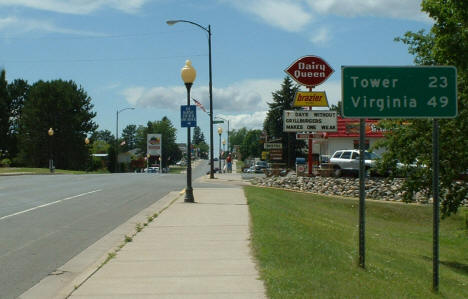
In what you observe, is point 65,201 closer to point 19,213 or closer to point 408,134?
point 19,213

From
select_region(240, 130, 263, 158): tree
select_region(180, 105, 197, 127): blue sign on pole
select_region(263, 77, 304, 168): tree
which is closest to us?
select_region(180, 105, 197, 127): blue sign on pole

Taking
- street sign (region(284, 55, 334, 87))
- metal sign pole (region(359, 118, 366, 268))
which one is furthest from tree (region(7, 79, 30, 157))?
metal sign pole (region(359, 118, 366, 268))

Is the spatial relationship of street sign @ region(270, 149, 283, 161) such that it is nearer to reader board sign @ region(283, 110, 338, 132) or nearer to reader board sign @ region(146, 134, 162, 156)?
reader board sign @ region(283, 110, 338, 132)

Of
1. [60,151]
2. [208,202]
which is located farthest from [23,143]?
[208,202]

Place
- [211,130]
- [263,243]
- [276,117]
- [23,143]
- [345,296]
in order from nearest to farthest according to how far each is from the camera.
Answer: [345,296]
[263,243]
[211,130]
[276,117]
[23,143]

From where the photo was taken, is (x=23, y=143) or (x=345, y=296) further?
(x=23, y=143)

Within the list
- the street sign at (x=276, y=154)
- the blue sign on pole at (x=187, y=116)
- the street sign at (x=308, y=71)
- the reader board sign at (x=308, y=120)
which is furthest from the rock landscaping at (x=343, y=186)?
the blue sign on pole at (x=187, y=116)

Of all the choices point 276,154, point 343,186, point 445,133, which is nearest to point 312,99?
point 343,186

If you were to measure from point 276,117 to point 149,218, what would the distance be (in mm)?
55341

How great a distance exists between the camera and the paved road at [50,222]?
827 cm

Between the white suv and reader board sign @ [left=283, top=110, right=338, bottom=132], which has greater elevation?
reader board sign @ [left=283, top=110, right=338, bottom=132]

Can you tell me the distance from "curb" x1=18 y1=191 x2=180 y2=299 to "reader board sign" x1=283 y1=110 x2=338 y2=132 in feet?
43.6

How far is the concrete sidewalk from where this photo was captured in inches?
257

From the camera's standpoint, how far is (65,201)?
18031 mm
